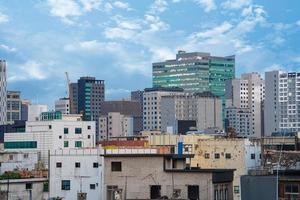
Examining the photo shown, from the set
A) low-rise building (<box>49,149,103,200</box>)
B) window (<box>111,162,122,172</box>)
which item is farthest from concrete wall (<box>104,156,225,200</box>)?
low-rise building (<box>49,149,103,200</box>)

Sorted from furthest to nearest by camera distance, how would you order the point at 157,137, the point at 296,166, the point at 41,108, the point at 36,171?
the point at 41,108 < the point at 157,137 < the point at 36,171 < the point at 296,166

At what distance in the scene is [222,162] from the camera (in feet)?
228

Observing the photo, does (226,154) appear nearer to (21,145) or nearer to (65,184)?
(65,184)

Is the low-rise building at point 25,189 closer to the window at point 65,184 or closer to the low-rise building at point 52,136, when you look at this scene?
the window at point 65,184

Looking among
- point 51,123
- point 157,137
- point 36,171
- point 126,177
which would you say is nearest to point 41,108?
point 51,123

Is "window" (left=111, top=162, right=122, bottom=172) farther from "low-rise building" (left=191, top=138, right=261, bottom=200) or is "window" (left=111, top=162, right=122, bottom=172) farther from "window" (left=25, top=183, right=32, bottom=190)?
"low-rise building" (left=191, top=138, right=261, bottom=200)

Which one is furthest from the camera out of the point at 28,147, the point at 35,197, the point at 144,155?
the point at 28,147

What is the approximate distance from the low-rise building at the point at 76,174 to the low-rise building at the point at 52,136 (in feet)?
117

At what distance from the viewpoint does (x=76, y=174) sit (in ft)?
181

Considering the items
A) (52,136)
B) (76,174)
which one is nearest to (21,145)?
(52,136)

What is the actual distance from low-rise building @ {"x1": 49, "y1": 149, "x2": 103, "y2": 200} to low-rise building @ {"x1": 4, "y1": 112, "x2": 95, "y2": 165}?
117ft

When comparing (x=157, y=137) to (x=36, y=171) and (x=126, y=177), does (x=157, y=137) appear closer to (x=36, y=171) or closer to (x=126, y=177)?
(x=36, y=171)

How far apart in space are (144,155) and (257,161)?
24.9m

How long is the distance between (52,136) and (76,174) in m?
38.1
